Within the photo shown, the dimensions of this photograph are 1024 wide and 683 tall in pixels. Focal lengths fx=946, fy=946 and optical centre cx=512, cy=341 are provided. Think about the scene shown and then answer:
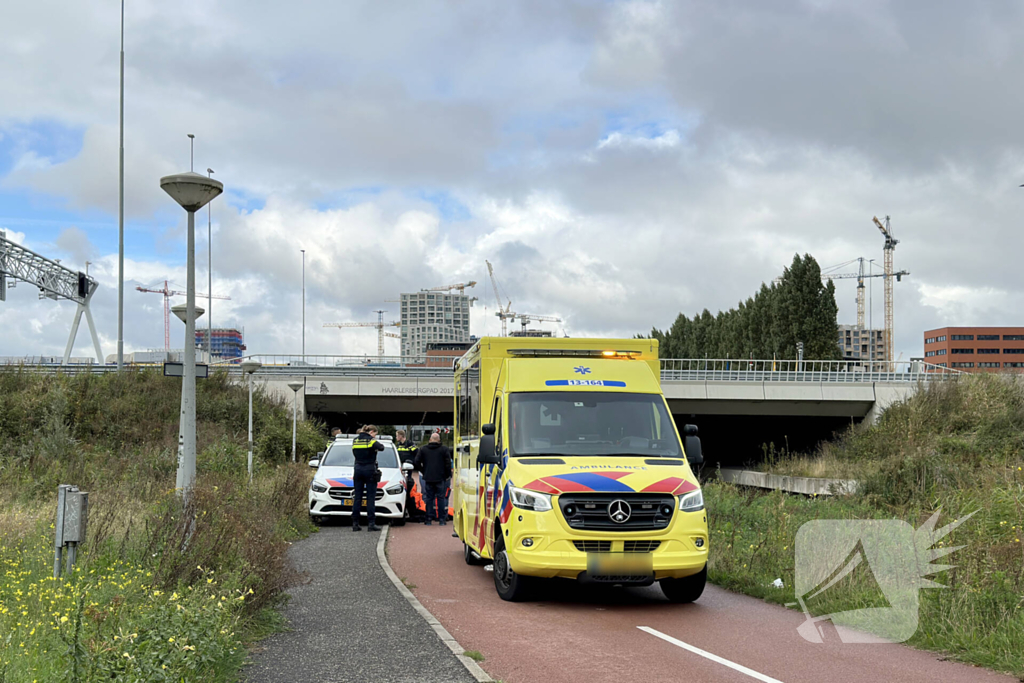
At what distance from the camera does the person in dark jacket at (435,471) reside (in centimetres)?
1938

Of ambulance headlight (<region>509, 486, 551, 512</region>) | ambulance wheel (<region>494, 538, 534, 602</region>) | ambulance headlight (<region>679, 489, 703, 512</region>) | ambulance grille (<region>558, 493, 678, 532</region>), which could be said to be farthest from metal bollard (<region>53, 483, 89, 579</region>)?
ambulance headlight (<region>679, 489, 703, 512</region>)

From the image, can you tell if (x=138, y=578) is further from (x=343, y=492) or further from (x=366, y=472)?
(x=343, y=492)

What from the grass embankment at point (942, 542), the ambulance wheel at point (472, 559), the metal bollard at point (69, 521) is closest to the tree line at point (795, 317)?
the grass embankment at point (942, 542)

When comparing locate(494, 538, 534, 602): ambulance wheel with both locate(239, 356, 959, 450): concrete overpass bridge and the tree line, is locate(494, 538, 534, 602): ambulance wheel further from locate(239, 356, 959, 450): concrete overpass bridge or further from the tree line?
the tree line

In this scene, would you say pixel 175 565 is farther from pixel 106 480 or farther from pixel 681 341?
pixel 681 341

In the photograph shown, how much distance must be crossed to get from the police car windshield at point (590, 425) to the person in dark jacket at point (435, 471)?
8.44m

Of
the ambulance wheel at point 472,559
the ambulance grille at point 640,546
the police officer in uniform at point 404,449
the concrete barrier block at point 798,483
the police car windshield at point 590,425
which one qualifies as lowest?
the concrete barrier block at point 798,483

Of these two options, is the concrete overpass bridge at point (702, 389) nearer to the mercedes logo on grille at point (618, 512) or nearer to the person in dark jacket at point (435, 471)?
the person in dark jacket at point (435, 471)

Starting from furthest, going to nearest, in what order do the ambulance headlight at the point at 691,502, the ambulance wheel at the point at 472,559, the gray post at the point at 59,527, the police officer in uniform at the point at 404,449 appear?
the police officer in uniform at the point at 404,449 < the ambulance wheel at the point at 472,559 < the ambulance headlight at the point at 691,502 < the gray post at the point at 59,527

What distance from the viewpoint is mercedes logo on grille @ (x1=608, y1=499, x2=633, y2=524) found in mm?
9391

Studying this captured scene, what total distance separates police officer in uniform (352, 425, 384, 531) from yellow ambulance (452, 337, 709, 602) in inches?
166

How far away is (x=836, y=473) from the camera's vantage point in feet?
113

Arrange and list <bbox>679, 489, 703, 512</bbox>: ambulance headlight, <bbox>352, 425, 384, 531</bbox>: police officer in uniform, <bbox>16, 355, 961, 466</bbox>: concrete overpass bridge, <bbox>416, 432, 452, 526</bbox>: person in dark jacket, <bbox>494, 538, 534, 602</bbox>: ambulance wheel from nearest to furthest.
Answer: <bbox>679, 489, 703, 512</bbox>: ambulance headlight, <bbox>494, 538, 534, 602</bbox>: ambulance wheel, <bbox>352, 425, 384, 531</bbox>: police officer in uniform, <bbox>416, 432, 452, 526</bbox>: person in dark jacket, <bbox>16, 355, 961, 466</bbox>: concrete overpass bridge

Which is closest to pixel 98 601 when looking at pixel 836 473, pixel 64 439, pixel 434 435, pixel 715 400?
pixel 434 435
